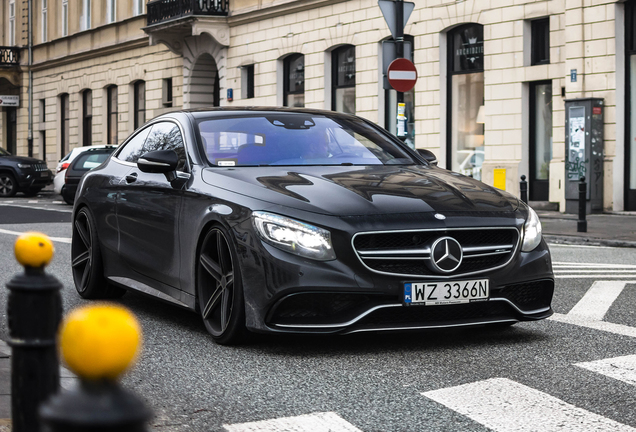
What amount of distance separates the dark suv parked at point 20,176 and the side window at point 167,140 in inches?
912

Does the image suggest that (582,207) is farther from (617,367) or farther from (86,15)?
(86,15)

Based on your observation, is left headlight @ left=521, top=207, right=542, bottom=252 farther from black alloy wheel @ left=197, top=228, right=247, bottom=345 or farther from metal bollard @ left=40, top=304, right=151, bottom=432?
metal bollard @ left=40, top=304, right=151, bottom=432

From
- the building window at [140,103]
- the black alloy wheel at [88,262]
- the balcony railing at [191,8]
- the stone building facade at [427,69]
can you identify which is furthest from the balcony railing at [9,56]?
the black alloy wheel at [88,262]

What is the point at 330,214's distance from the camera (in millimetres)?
5238

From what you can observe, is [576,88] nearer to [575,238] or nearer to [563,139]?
[563,139]

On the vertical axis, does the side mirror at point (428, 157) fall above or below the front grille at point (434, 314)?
above

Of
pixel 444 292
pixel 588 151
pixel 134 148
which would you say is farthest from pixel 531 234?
pixel 588 151

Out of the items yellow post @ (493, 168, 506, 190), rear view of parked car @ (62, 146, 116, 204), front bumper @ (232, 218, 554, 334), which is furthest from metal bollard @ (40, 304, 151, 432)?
rear view of parked car @ (62, 146, 116, 204)

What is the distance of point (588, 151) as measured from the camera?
19234mm

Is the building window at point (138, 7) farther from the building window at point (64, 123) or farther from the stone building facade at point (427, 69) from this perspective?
the building window at point (64, 123)

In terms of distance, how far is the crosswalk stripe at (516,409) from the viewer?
398cm

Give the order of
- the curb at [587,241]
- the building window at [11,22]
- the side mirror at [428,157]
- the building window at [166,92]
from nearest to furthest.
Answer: the side mirror at [428,157] → the curb at [587,241] → the building window at [166,92] → the building window at [11,22]

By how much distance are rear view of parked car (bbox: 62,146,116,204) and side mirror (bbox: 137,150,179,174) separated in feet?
55.5

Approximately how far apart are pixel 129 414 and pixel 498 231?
168 inches
